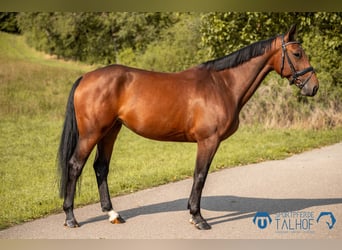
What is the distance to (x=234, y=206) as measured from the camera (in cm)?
654

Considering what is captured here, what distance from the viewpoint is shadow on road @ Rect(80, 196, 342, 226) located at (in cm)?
610

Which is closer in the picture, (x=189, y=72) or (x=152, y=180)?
(x=189, y=72)

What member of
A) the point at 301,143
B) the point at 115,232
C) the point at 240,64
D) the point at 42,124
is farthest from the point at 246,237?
the point at 42,124

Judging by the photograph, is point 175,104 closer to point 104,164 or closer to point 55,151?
point 104,164

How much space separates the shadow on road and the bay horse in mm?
450

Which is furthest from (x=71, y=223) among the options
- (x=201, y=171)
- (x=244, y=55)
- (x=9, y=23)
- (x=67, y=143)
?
(x=9, y=23)

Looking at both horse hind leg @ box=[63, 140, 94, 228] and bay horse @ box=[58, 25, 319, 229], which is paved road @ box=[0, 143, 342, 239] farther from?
bay horse @ box=[58, 25, 319, 229]

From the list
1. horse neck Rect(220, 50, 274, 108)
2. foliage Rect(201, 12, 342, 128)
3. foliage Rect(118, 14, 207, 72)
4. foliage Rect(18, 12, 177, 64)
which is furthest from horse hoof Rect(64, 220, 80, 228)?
foliage Rect(18, 12, 177, 64)

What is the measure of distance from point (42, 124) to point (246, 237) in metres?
10.9

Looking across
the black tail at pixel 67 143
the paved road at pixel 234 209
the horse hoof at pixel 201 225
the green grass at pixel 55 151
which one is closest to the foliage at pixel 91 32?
the green grass at pixel 55 151

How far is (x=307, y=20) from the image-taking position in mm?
13055

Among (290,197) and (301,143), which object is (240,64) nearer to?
(290,197)

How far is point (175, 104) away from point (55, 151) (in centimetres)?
634

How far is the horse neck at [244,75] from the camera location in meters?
5.76
